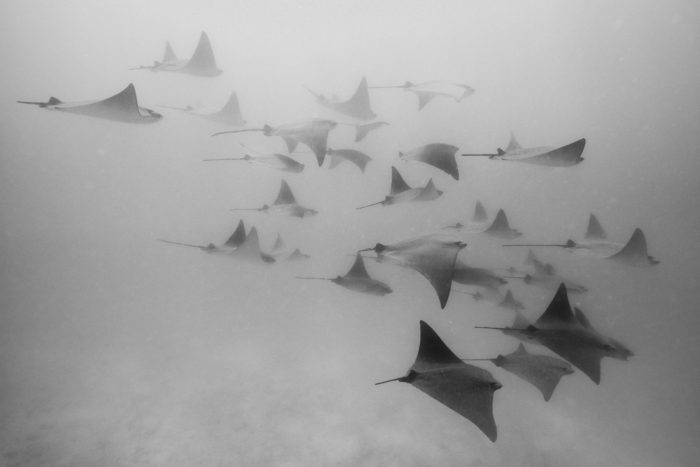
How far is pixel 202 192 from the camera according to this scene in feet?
93.3

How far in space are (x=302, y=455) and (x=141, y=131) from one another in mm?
33237

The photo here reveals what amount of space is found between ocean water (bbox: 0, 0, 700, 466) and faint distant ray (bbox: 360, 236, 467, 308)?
0.64 m

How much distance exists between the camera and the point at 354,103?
240 inches

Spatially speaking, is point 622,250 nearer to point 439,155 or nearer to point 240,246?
point 439,155

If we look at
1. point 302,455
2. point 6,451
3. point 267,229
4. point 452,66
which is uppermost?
point 452,66

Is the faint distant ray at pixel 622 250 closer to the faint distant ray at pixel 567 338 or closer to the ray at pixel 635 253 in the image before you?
the ray at pixel 635 253

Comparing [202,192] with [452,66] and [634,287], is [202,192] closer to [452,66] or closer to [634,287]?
[452,66]

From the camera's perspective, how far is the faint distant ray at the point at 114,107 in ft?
10.7

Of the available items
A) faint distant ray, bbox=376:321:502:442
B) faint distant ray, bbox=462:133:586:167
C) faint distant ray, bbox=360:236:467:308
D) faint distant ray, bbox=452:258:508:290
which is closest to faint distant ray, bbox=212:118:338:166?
faint distant ray, bbox=360:236:467:308

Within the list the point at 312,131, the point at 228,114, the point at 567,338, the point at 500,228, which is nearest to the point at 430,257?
the point at 567,338

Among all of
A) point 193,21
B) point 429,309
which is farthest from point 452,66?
point 193,21

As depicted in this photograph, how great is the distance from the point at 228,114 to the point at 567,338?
617cm

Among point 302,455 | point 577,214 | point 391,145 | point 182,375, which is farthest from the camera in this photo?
point 391,145

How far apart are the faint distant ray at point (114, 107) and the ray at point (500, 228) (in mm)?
4060
